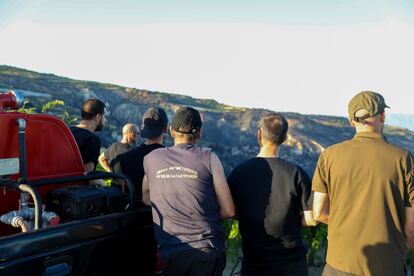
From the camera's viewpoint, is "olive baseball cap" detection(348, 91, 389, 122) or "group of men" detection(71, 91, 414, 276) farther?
"olive baseball cap" detection(348, 91, 389, 122)

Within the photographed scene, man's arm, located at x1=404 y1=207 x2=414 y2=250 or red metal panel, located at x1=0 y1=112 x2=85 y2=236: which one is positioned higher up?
red metal panel, located at x1=0 y1=112 x2=85 y2=236

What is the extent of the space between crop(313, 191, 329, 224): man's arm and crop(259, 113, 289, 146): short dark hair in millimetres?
497

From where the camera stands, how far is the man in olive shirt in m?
3.08

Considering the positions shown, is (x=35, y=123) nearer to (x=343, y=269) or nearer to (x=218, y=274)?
(x=218, y=274)

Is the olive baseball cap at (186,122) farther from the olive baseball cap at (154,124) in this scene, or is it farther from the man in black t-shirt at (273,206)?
the olive baseball cap at (154,124)

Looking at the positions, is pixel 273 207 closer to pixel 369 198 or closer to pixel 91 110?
pixel 369 198

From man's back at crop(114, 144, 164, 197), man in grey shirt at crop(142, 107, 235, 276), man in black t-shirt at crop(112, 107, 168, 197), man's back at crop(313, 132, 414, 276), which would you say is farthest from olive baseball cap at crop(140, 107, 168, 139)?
man's back at crop(313, 132, 414, 276)

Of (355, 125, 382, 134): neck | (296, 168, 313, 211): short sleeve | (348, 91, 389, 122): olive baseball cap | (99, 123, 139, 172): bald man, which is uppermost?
(348, 91, 389, 122): olive baseball cap

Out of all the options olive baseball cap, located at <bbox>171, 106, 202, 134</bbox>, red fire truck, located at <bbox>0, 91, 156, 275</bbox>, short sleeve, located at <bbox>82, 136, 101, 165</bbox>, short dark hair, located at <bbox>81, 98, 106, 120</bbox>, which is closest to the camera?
red fire truck, located at <bbox>0, 91, 156, 275</bbox>

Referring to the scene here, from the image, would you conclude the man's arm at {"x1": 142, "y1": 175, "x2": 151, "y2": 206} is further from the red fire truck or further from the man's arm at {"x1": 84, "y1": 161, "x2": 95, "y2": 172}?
the man's arm at {"x1": 84, "y1": 161, "x2": 95, "y2": 172}

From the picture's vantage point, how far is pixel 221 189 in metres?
3.33

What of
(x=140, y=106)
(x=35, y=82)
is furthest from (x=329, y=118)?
(x=35, y=82)

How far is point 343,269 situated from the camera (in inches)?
126

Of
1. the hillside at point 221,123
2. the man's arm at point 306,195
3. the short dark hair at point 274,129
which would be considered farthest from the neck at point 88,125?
the hillside at point 221,123
